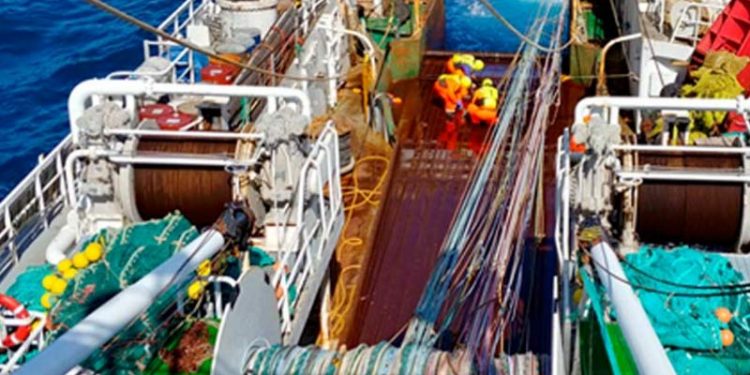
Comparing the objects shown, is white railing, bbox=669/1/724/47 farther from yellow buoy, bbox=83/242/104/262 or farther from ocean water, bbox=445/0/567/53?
yellow buoy, bbox=83/242/104/262

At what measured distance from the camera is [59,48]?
1123 inches

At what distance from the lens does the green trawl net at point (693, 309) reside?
8453mm

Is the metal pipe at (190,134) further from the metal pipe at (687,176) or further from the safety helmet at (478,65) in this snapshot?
the safety helmet at (478,65)

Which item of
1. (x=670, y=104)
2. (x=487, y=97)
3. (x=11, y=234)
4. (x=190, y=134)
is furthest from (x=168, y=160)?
(x=487, y=97)

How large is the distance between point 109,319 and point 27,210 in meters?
5.62

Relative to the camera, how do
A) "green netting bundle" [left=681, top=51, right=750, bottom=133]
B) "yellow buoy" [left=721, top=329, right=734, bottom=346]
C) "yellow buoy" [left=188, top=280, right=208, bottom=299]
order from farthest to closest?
"green netting bundle" [left=681, top=51, right=750, bottom=133]
"yellow buoy" [left=721, top=329, right=734, bottom=346]
"yellow buoy" [left=188, top=280, right=208, bottom=299]

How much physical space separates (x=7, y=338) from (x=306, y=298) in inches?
110

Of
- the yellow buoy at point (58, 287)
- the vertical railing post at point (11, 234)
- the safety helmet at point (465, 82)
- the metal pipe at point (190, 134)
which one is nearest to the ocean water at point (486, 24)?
the safety helmet at point (465, 82)

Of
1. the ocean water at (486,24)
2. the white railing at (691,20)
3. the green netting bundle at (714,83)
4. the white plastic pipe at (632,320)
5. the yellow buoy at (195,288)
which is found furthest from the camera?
the ocean water at (486,24)

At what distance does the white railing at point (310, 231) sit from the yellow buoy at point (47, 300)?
6.54 feet

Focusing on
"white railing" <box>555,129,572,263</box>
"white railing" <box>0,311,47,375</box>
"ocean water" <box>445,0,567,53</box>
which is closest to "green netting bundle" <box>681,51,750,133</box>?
"white railing" <box>555,129,572,263</box>

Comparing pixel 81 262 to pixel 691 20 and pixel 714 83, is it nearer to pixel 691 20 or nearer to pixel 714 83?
pixel 714 83

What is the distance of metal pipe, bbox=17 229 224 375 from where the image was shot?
16.4 ft

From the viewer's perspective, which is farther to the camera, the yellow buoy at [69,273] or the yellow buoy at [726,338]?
the yellow buoy at [69,273]
